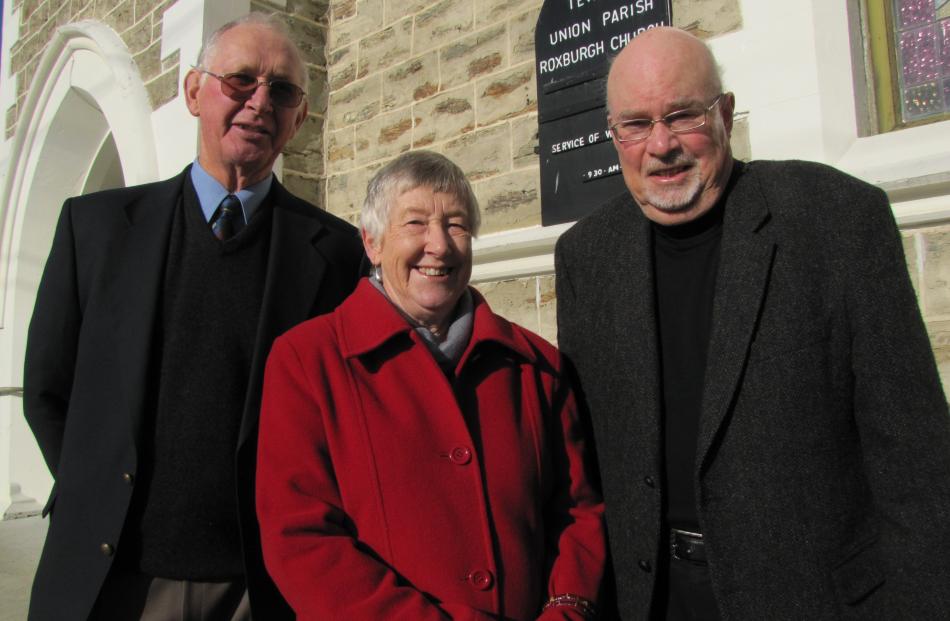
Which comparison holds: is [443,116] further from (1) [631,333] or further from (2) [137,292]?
(1) [631,333]

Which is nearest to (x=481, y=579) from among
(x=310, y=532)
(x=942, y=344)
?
(x=310, y=532)

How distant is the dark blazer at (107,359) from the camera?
1.57 metres

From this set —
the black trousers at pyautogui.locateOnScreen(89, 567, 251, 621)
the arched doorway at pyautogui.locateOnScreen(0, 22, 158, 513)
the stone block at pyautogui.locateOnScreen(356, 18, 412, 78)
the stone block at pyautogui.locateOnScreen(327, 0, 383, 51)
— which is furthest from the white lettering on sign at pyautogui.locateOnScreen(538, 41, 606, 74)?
the arched doorway at pyautogui.locateOnScreen(0, 22, 158, 513)

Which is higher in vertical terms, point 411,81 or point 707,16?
point 411,81

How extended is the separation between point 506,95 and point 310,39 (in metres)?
1.76

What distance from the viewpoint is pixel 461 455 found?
1401 millimetres

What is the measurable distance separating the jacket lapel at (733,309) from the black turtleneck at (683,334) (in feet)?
0.24

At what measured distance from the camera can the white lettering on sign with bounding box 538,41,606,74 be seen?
3.09 metres

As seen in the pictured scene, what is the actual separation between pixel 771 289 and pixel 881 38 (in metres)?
1.67

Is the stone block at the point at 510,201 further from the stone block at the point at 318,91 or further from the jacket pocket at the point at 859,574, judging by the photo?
the jacket pocket at the point at 859,574

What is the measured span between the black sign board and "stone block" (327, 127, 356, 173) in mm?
1511

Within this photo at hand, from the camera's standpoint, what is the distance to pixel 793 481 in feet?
4.25

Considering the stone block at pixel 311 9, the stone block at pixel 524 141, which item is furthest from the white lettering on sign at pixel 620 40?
the stone block at pixel 311 9

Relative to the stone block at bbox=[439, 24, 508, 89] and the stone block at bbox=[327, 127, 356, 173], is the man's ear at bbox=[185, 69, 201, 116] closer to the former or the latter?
the stone block at bbox=[439, 24, 508, 89]
